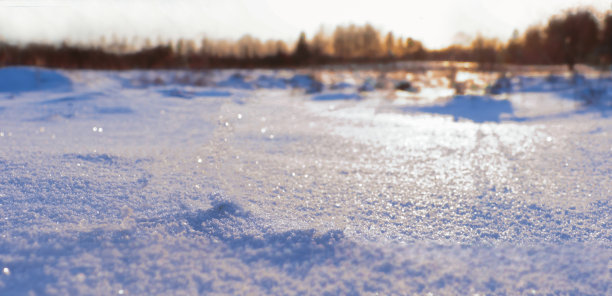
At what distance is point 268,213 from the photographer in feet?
2.99

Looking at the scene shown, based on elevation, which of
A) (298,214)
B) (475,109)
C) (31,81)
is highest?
(31,81)

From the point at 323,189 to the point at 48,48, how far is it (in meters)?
16.5

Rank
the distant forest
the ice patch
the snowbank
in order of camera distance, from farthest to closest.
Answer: the distant forest
the snowbank
the ice patch

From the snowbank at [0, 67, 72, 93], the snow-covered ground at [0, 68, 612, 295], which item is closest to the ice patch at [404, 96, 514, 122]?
the snow-covered ground at [0, 68, 612, 295]

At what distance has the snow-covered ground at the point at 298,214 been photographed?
637mm

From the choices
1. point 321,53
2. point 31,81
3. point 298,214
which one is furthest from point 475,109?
point 321,53

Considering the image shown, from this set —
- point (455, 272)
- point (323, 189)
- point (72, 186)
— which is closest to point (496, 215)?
point (455, 272)

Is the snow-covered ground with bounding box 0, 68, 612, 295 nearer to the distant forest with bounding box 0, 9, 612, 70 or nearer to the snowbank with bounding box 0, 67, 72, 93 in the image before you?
the snowbank with bounding box 0, 67, 72, 93

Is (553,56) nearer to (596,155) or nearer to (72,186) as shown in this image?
(596,155)

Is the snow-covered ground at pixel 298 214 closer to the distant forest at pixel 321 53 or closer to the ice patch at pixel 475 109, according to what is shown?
the ice patch at pixel 475 109

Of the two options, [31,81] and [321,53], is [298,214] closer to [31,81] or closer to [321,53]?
[31,81]

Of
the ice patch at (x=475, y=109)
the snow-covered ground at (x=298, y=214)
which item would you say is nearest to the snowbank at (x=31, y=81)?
the snow-covered ground at (x=298, y=214)

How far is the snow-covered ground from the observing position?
2.09 ft

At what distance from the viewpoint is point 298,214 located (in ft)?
2.99
